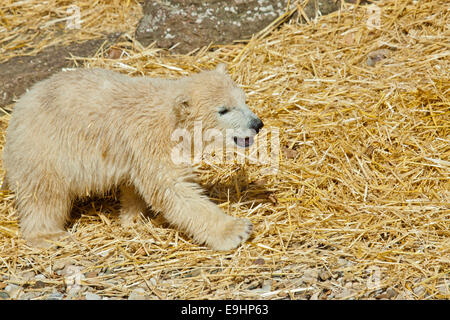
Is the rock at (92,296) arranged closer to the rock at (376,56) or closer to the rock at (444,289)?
the rock at (444,289)

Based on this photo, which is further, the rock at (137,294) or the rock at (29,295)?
the rock at (29,295)

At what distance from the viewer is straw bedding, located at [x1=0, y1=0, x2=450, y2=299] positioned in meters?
4.27

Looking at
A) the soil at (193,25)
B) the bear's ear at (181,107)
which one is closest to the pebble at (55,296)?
the bear's ear at (181,107)

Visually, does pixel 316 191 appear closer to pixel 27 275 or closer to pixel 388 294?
pixel 388 294

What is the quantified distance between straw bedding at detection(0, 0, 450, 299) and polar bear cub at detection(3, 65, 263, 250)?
0.30 m

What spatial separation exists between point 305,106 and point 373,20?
1864mm

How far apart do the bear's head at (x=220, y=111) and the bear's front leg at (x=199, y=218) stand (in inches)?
21.8

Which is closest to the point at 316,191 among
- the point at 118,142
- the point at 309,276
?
the point at 309,276

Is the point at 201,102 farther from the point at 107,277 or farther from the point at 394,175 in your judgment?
the point at 394,175

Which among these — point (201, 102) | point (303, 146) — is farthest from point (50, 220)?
point (303, 146)

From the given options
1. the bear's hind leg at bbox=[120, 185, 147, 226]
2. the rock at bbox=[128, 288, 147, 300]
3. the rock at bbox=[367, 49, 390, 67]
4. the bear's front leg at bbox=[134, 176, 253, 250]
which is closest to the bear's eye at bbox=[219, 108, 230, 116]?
the bear's front leg at bbox=[134, 176, 253, 250]

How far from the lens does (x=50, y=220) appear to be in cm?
499

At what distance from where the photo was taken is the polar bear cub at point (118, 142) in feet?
15.3

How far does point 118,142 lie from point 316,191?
1886mm
